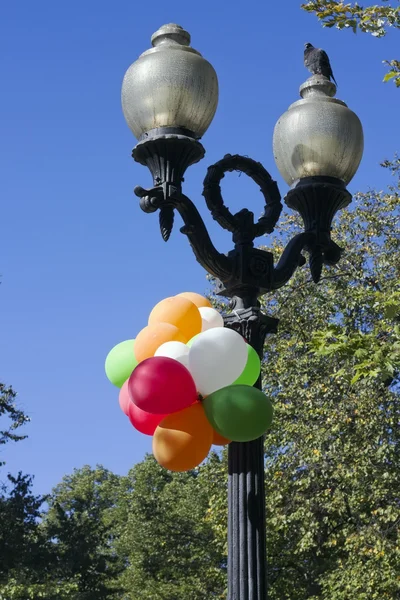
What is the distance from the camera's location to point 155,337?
473 cm

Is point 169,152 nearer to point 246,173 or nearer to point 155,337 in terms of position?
point 246,173

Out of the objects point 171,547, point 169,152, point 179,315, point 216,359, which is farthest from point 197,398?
point 171,547

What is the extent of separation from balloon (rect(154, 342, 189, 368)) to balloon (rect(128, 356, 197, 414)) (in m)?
0.16

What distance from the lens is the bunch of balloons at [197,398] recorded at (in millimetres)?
4176

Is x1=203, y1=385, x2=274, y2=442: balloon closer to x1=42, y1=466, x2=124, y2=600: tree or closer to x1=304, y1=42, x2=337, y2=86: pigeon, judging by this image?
x1=304, y1=42, x2=337, y2=86: pigeon

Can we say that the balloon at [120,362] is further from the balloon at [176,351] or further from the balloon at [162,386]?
the balloon at [162,386]

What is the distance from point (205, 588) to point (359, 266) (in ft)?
54.1

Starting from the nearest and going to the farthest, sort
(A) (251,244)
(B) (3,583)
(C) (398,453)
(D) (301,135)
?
(A) (251,244) < (D) (301,135) < (C) (398,453) < (B) (3,583)

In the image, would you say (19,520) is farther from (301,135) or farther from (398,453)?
(301,135)

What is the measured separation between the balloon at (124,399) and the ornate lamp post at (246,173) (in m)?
0.75

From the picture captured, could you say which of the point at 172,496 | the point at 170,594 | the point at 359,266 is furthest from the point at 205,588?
the point at 359,266

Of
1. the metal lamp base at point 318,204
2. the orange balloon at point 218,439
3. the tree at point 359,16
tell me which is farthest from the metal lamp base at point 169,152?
the tree at point 359,16

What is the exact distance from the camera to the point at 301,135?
4.82 metres

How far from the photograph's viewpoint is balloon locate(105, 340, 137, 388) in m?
5.01
